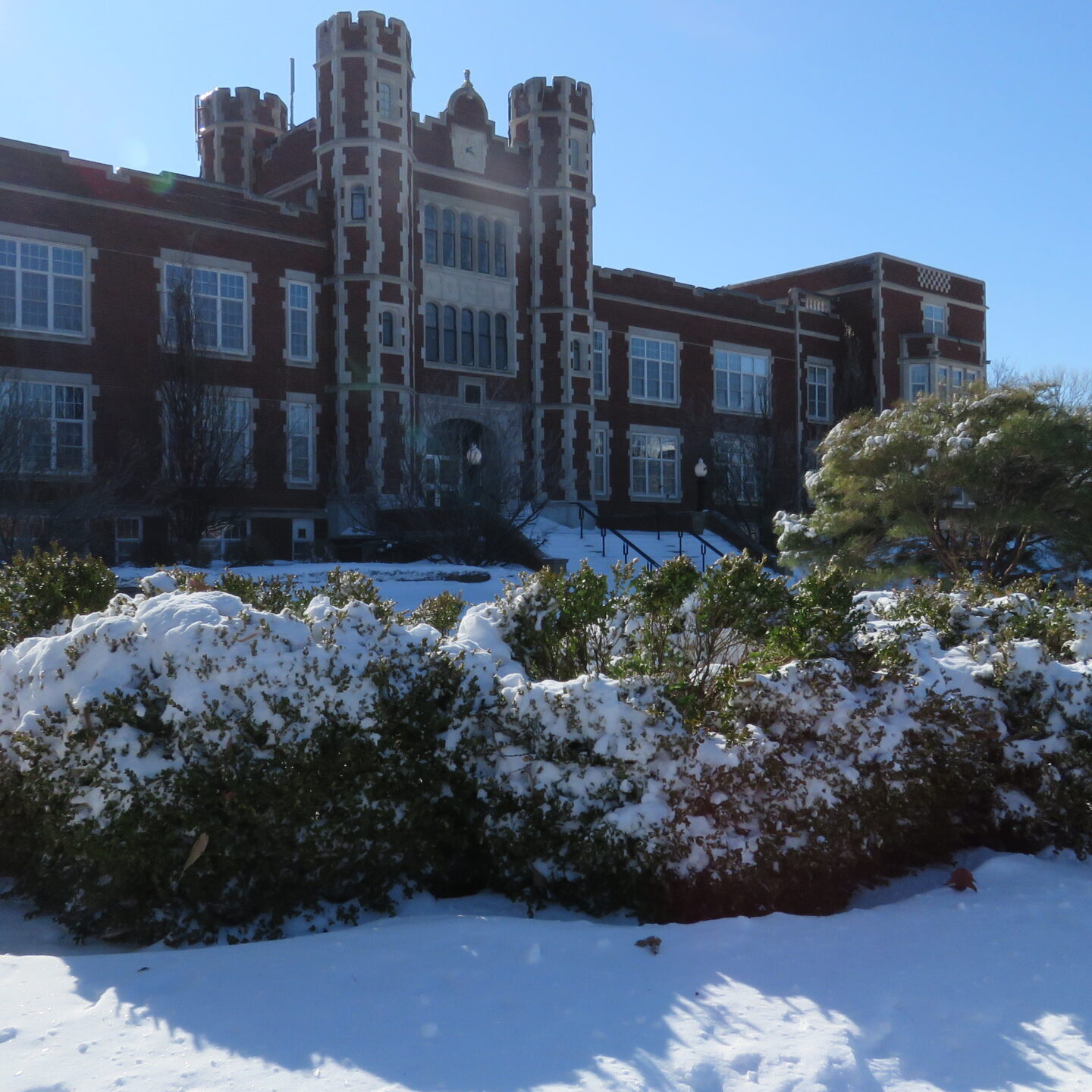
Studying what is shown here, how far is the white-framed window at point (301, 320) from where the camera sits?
88.5ft

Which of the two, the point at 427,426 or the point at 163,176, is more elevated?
the point at 163,176

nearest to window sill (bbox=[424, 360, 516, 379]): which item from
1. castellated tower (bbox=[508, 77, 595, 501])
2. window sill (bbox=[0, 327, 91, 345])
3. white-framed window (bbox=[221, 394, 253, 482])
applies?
castellated tower (bbox=[508, 77, 595, 501])

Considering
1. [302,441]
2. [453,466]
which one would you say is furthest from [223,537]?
[453,466]

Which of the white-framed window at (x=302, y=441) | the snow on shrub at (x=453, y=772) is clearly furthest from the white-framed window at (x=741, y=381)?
the snow on shrub at (x=453, y=772)

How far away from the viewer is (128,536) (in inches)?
939

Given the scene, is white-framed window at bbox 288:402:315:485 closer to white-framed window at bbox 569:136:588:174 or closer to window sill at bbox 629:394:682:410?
white-framed window at bbox 569:136:588:174

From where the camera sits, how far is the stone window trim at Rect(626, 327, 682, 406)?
1351 inches

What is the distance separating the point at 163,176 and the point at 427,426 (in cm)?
812

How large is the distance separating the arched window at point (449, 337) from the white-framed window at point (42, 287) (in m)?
9.35

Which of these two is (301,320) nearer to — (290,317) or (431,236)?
(290,317)

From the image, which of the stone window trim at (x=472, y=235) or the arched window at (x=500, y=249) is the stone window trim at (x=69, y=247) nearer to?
the stone window trim at (x=472, y=235)

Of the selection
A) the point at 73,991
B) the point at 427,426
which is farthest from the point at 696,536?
the point at 73,991

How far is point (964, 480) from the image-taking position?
13.2 metres

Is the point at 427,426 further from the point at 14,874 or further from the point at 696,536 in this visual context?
the point at 14,874
